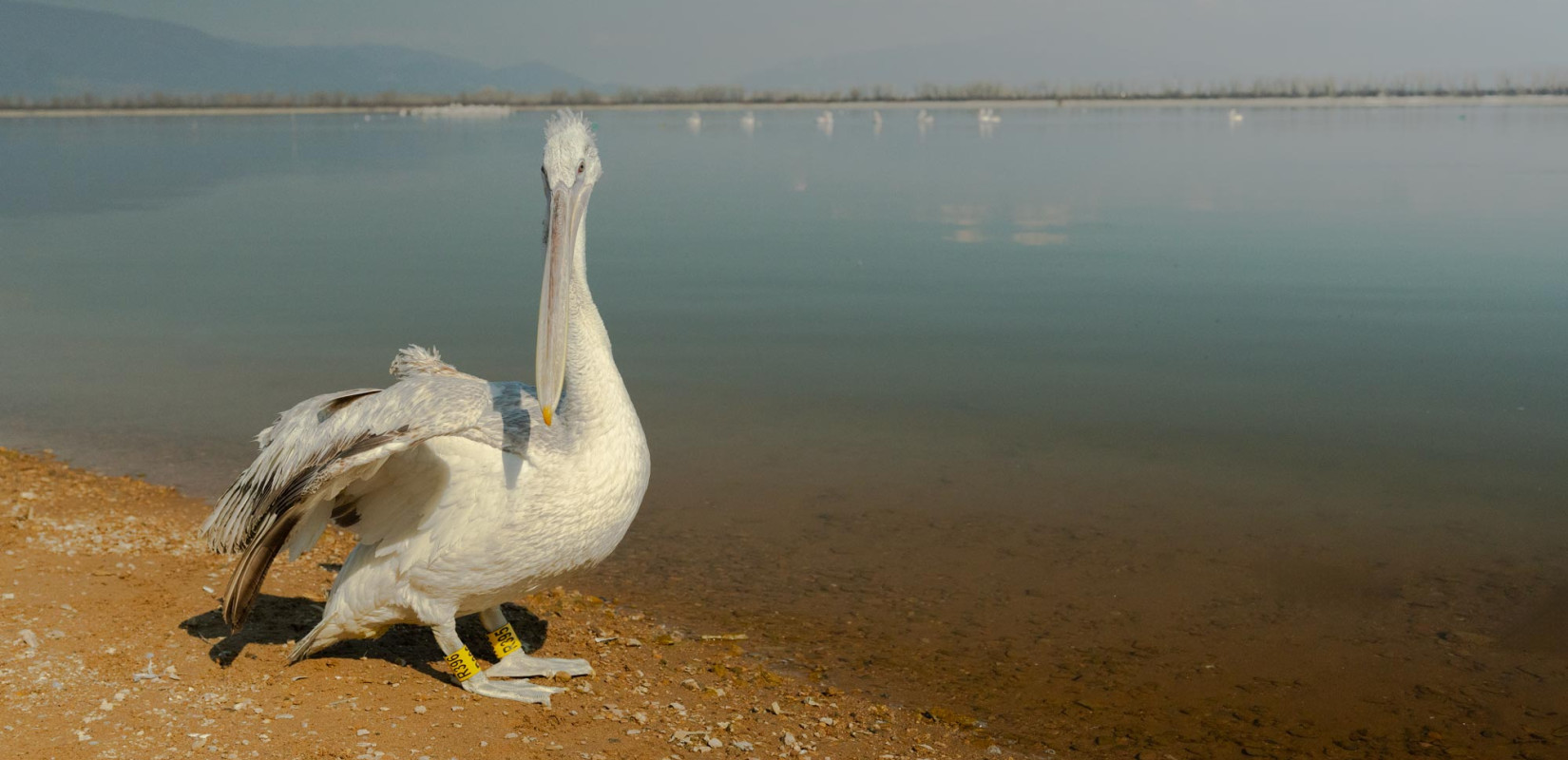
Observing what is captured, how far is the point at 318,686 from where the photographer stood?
3887 millimetres

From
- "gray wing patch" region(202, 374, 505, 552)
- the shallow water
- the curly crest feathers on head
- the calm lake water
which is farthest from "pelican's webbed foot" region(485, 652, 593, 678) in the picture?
the calm lake water

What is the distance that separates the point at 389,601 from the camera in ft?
12.5

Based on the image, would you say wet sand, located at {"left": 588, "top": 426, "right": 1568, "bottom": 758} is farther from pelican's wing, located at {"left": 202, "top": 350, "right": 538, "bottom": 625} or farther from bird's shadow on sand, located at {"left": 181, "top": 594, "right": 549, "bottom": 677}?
pelican's wing, located at {"left": 202, "top": 350, "right": 538, "bottom": 625}

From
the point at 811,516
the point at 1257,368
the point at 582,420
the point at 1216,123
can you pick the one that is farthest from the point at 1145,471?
the point at 1216,123

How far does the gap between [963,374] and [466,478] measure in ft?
19.9

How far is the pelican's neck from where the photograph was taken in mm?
3689

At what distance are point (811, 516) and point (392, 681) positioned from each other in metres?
2.77

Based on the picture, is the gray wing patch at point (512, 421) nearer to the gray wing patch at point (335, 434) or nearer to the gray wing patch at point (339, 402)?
the gray wing patch at point (335, 434)

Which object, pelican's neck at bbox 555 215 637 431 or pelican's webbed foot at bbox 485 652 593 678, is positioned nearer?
pelican's neck at bbox 555 215 637 431

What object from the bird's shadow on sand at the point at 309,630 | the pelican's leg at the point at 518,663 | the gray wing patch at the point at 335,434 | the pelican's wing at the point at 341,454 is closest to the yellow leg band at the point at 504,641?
the pelican's leg at the point at 518,663

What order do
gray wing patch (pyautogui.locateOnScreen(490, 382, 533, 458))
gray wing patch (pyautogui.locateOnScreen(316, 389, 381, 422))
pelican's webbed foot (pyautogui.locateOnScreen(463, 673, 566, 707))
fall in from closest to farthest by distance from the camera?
gray wing patch (pyautogui.locateOnScreen(490, 382, 533, 458))
gray wing patch (pyautogui.locateOnScreen(316, 389, 381, 422))
pelican's webbed foot (pyautogui.locateOnScreen(463, 673, 566, 707))

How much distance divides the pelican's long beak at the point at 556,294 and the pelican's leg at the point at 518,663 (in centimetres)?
94

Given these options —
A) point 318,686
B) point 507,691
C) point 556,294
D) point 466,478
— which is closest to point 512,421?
point 466,478

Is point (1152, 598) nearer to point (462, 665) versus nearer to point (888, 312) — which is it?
point (462, 665)
